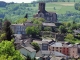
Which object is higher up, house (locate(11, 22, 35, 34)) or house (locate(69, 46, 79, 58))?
house (locate(11, 22, 35, 34))

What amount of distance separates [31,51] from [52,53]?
440 inches

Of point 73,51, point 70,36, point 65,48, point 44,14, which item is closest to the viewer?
point 73,51

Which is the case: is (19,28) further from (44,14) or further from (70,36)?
(44,14)

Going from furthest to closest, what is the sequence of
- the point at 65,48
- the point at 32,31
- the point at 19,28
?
1. the point at 19,28
2. the point at 32,31
3. the point at 65,48

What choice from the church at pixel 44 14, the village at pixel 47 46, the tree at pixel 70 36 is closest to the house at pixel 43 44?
the village at pixel 47 46

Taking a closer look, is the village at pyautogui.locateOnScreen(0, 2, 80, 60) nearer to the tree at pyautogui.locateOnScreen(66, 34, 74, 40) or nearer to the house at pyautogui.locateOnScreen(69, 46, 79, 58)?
the house at pyautogui.locateOnScreen(69, 46, 79, 58)

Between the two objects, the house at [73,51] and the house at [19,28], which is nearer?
the house at [73,51]

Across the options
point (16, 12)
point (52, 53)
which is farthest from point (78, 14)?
point (52, 53)

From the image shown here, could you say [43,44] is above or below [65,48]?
above

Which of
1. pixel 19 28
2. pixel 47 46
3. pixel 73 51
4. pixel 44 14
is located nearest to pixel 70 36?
pixel 47 46

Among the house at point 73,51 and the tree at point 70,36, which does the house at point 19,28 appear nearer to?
the tree at point 70,36

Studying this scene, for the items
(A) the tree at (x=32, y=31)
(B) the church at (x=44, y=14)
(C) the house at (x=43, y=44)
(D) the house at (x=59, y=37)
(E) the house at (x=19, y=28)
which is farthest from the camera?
(B) the church at (x=44, y=14)

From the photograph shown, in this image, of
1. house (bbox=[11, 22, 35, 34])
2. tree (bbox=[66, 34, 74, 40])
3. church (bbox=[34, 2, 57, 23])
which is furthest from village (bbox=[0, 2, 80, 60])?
church (bbox=[34, 2, 57, 23])

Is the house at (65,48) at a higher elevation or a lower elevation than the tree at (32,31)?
lower
